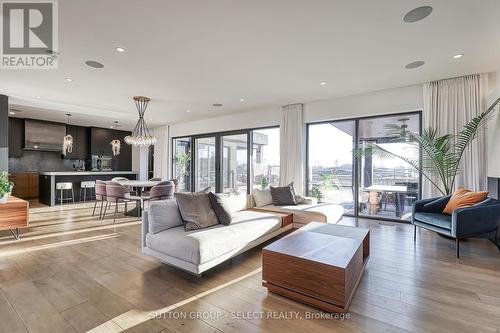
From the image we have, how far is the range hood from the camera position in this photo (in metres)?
7.98

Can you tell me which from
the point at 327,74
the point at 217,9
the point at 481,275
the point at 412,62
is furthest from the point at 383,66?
the point at 481,275

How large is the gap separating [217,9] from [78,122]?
333 inches

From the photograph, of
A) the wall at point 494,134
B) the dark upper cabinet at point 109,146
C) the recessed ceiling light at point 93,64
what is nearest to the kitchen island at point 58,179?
the dark upper cabinet at point 109,146

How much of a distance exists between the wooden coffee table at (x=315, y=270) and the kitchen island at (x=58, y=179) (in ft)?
24.9

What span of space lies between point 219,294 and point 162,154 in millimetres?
7861

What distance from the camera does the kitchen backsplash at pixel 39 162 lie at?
27.2ft

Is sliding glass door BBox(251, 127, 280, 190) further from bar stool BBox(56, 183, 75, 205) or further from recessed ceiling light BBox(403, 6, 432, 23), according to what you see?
bar stool BBox(56, 183, 75, 205)

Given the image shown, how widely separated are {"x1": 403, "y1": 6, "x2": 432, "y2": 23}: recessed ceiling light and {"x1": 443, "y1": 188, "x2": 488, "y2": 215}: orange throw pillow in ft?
8.48

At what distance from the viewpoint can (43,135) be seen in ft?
27.1

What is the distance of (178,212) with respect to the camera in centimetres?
305

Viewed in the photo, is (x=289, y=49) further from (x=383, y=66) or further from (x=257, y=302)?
(x=257, y=302)

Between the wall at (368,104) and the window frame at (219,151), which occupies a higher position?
the wall at (368,104)

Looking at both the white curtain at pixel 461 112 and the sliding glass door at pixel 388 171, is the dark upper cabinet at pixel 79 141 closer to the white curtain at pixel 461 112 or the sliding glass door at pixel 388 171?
the sliding glass door at pixel 388 171

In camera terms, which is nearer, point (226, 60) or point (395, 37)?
point (395, 37)
